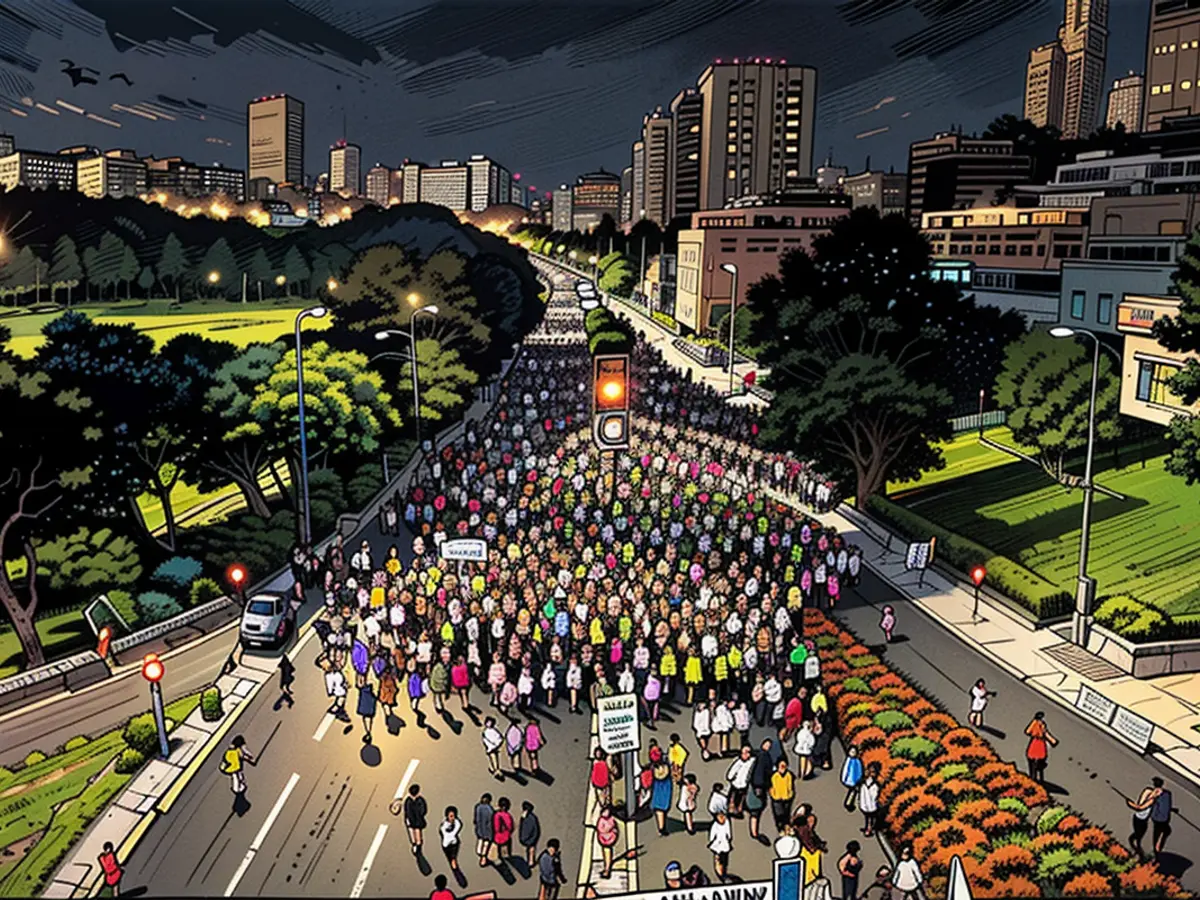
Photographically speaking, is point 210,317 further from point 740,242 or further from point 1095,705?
point 1095,705

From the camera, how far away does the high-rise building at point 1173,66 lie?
213 feet

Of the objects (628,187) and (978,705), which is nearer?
(978,705)

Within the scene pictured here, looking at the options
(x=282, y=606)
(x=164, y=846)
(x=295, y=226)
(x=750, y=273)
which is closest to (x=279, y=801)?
(x=164, y=846)

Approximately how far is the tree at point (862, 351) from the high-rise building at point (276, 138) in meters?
18.2

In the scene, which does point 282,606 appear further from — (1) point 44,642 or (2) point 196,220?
(2) point 196,220

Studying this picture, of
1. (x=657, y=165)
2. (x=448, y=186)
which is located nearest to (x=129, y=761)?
(x=448, y=186)

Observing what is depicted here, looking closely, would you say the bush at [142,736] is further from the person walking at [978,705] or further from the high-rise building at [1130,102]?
the high-rise building at [1130,102]

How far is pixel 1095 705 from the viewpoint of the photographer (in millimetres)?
23375

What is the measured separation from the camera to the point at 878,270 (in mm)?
37344

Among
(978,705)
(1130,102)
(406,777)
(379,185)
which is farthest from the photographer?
(1130,102)

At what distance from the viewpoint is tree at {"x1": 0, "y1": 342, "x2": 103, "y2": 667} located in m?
28.3

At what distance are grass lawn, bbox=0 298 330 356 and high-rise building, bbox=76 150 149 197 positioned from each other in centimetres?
551

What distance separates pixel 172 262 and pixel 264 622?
25558 millimetres

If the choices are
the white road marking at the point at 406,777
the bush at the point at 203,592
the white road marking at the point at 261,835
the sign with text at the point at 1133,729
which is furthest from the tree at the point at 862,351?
the white road marking at the point at 261,835
